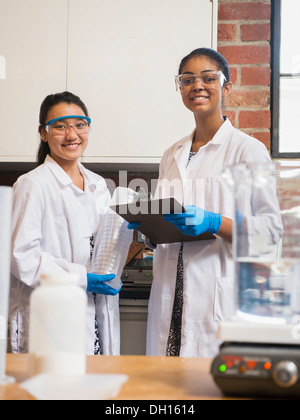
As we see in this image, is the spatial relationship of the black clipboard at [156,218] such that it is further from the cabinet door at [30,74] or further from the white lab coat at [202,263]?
the cabinet door at [30,74]

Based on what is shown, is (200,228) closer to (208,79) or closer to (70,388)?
(208,79)

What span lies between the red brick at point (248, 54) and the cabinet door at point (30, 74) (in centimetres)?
81

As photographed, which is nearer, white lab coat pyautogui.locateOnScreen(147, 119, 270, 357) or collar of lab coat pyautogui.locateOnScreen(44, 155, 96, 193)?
white lab coat pyautogui.locateOnScreen(147, 119, 270, 357)

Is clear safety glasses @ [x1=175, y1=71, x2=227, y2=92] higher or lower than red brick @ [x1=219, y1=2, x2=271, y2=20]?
lower

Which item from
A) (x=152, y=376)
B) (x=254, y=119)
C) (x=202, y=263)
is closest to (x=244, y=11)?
(x=254, y=119)

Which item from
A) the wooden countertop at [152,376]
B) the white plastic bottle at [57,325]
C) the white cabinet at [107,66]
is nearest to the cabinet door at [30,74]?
A: the white cabinet at [107,66]

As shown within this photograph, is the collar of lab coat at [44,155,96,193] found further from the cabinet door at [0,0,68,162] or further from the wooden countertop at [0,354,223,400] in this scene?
the wooden countertop at [0,354,223,400]

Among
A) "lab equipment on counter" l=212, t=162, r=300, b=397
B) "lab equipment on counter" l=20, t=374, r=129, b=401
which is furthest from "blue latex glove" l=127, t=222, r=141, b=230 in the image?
"lab equipment on counter" l=20, t=374, r=129, b=401

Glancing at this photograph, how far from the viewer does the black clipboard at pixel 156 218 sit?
4.56ft

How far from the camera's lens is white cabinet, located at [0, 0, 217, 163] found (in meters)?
2.31

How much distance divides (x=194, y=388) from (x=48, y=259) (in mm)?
962

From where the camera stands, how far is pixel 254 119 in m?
2.45

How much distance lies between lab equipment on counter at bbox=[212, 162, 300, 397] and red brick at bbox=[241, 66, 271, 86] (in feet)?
5.22
